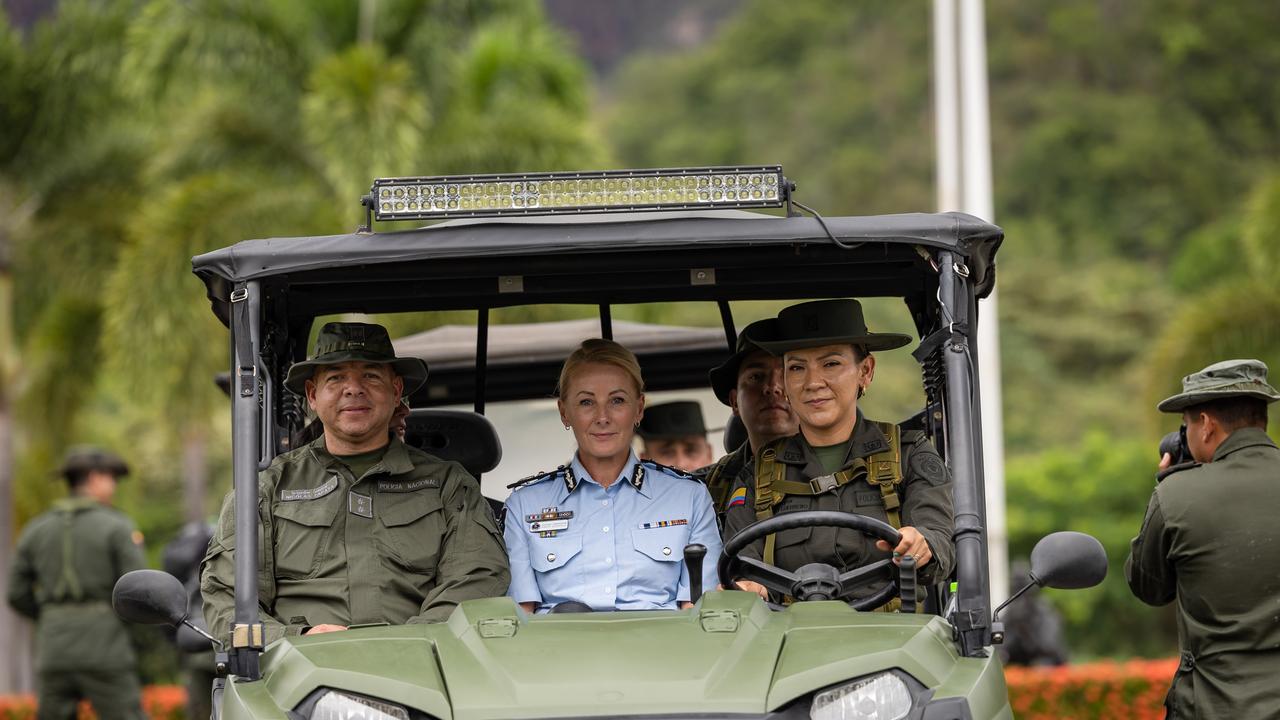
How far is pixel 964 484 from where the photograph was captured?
171 inches

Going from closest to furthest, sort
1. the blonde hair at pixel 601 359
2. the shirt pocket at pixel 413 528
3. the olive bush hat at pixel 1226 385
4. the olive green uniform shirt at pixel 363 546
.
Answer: the olive green uniform shirt at pixel 363 546, the shirt pocket at pixel 413 528, the blonde hair at pixel 601 359, the olive bush hat at pixel 1226 385

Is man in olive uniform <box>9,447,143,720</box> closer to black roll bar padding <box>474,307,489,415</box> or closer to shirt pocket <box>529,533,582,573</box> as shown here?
black roll bar padding <box>474,307,489,415</box>

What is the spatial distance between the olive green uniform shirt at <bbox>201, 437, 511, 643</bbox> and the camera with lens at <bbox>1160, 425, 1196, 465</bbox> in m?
2.48

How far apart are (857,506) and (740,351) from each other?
1.32 m

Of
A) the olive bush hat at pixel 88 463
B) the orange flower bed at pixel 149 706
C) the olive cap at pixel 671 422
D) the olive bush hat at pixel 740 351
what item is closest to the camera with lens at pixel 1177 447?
the olive bush hat at pixel 740 351

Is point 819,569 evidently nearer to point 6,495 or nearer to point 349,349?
point 349,349

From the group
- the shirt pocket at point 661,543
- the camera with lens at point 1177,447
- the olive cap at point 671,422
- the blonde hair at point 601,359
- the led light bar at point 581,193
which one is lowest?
the shirt pocket at point 661,543

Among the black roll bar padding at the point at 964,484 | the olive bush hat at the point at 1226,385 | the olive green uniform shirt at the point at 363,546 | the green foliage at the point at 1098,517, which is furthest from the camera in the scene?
the green foliage at the point at 1098,517

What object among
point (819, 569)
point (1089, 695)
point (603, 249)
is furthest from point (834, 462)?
point (1089, 695)

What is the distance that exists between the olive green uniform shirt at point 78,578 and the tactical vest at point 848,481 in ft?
19.6

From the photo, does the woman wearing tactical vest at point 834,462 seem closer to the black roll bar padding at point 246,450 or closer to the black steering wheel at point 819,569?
the black steering wheel at point 819,569

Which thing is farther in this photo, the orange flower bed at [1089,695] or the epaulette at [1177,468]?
the orange flower bed at [1089,695]

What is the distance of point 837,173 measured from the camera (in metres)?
45.0

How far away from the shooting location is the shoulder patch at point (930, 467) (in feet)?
16.8
